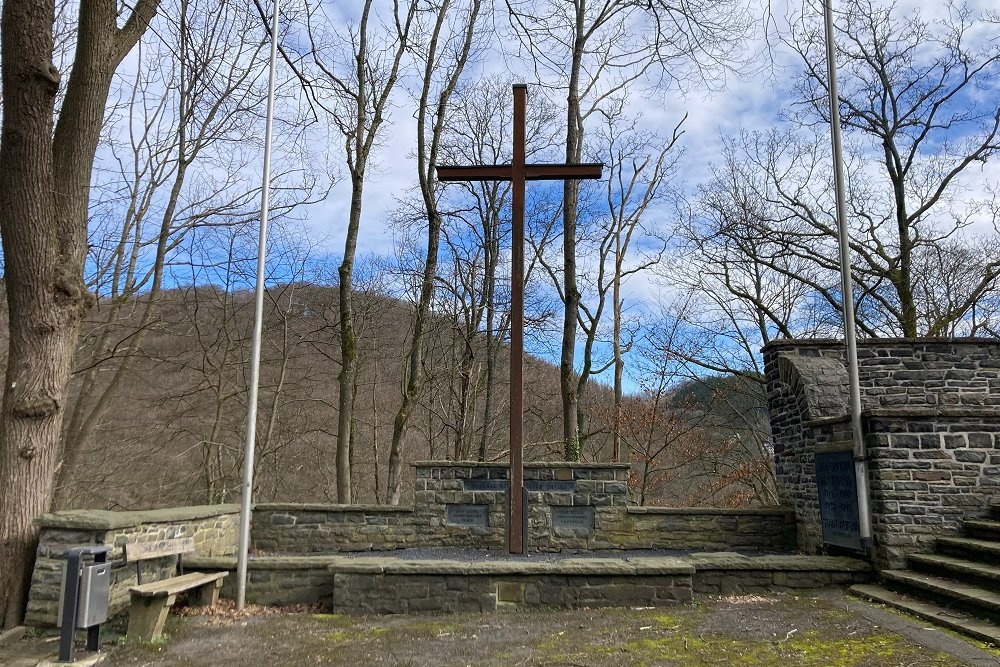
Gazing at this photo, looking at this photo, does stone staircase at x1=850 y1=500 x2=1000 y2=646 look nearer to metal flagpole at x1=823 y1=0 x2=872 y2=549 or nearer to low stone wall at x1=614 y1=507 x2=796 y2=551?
metal flagpole at x1=823 y1=0 x2=872 y2=549

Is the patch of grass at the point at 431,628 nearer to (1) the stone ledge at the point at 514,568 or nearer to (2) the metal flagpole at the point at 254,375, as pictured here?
(1) the stone ledge at the point at 514,568

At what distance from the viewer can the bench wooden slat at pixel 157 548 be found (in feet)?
19.5

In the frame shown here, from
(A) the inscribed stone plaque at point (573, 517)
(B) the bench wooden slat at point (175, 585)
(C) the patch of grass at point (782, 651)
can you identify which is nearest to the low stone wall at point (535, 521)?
(A) the inscribed stone plaque at point (573, 517)

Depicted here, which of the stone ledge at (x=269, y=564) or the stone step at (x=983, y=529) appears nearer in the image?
the stone step at (x=983, y=529)

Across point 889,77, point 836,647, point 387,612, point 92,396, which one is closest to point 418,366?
point 92,396

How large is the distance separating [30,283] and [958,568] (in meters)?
8.74

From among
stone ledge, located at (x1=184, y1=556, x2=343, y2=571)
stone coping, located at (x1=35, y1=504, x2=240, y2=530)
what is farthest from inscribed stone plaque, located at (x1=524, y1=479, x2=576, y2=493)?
stone coping, located at (x1=35, y1=504, x2=240, y2=530)

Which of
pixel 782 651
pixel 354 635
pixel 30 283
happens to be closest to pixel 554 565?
A: pixel 354 635

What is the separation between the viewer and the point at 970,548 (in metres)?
6.29

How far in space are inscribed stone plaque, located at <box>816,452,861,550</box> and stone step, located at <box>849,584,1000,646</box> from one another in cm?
81

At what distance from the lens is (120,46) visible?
7.34 meters

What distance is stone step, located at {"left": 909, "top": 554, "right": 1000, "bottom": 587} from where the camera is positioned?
222 inches

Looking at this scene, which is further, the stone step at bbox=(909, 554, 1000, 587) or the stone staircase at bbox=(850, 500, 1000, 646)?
the stone step at bbox=(909, 554, 1000, 587)

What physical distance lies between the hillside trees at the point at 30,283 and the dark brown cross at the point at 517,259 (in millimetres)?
4201
